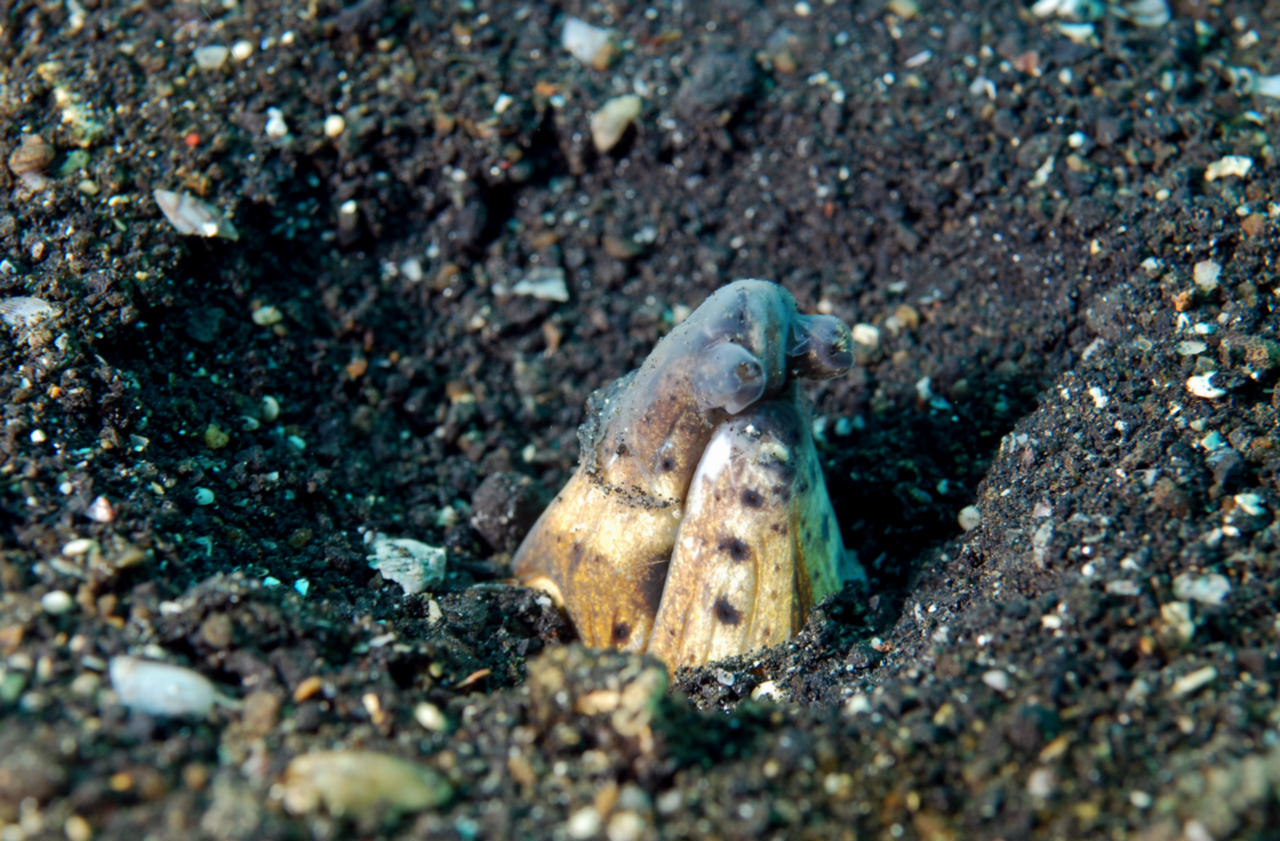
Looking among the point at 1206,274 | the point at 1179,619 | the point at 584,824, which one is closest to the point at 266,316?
the point at 584,824

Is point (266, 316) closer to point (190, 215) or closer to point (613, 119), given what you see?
point (190, 215)

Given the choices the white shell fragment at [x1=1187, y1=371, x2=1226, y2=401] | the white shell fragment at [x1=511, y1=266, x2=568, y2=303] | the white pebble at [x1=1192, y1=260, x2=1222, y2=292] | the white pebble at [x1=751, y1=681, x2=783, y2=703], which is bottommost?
the white pebble at [x1=751, y1=681, x2=783, y2=703]

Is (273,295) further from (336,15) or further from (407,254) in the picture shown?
(336,15)

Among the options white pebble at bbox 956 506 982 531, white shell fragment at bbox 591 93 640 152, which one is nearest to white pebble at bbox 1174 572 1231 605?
white pebble at bbox 956 506 982 531

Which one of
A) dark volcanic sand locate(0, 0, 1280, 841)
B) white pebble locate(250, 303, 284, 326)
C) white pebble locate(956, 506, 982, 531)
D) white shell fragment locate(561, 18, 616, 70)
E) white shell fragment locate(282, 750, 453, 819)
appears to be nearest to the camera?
white shell fragment locate(282, 750, 453, 819)

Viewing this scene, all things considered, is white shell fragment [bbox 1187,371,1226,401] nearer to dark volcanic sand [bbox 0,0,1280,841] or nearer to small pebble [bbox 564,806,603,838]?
dark volcanic sand [bbox 0,0,1280,841]

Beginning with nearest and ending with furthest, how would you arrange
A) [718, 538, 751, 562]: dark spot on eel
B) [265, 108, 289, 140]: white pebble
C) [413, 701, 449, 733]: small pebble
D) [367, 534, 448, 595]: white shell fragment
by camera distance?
[413, 701, 449, 733]: small pebble < [718, 538, 751, 562]: dark spot on eel < [367, 534, 448, 595]: white shell fragment < [265, 108, 289, 140]: white pebble

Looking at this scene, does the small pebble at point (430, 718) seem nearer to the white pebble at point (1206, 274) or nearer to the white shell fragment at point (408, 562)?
the white shell fragment at point (408, 562)

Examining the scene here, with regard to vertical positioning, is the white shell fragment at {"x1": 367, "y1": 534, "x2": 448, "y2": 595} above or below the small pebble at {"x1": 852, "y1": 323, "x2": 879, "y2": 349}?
below
